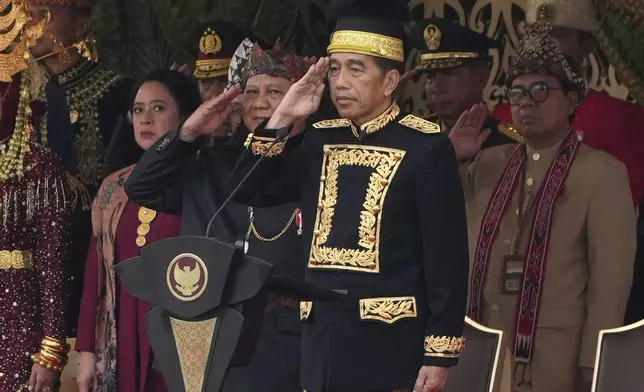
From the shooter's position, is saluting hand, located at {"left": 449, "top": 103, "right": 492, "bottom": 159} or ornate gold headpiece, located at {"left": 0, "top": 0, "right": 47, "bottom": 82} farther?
saluting hand, located at {"left": 449, "top": 103, "right": 492, "bottom": 159}

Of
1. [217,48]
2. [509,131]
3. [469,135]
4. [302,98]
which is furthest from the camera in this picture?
[217,48]

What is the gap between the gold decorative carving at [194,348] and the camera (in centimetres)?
382

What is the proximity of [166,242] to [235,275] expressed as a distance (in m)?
0.20

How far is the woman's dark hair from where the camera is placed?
5664mm

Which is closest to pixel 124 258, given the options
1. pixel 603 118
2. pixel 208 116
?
pixel 208 116

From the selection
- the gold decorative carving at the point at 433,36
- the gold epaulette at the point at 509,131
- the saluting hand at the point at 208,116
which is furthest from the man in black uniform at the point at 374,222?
the gold decorative carving at the point at 433,36

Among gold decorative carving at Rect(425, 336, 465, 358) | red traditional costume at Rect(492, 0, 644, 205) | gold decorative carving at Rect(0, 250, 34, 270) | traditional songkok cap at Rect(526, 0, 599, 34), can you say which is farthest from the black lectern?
traditional songkok cap at Rect(526, 0, 599, 34)

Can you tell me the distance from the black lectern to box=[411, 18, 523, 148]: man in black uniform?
91.6 inches

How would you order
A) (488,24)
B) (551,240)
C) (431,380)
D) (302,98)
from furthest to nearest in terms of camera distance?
(488,24) < (551,240) < (302,98) < (431,380)

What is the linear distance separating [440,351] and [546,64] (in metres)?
1.64

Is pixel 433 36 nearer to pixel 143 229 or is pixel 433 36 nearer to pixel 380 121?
pixel 143 229

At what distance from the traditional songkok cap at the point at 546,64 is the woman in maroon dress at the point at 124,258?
45.4 inches

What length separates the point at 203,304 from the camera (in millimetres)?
3822

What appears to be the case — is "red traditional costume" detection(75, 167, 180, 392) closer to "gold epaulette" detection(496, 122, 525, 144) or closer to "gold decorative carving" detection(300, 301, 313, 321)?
"gold decorative carving" detection(300, 301, 313, 321)
